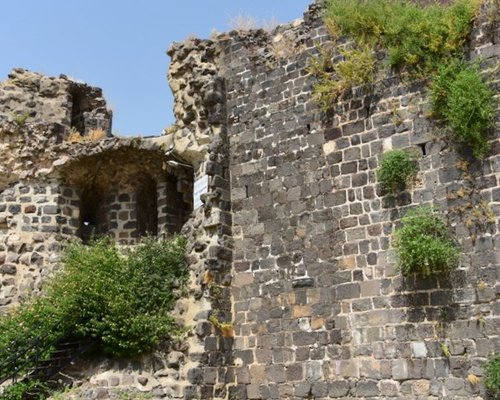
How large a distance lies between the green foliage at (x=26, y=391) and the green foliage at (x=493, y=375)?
22.3ft

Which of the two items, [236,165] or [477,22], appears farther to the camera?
[236,165]

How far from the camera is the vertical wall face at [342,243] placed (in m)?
9.77

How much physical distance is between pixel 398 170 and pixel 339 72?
2.12 metres

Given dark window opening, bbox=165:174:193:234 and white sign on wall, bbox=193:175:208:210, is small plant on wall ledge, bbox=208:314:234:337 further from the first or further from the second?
dark window opening, bbox=165:174:193:234

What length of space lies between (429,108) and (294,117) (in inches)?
99.2

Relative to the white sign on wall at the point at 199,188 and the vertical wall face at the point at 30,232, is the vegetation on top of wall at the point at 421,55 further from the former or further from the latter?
the vertical wall face at the point at 30,232

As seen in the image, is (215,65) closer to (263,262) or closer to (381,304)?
(263,262)

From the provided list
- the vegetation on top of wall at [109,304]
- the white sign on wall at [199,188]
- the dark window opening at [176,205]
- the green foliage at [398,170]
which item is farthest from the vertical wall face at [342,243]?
the dark window opening at [176,205]

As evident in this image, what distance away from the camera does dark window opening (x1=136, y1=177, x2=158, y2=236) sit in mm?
15828

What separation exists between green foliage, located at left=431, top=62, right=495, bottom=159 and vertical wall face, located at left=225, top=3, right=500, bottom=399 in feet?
0.68

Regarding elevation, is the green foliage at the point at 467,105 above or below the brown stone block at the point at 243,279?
above

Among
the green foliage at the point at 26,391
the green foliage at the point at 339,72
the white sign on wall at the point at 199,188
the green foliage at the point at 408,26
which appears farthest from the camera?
the white sign on wall at the point at 199,188

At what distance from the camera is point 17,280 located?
14453mm

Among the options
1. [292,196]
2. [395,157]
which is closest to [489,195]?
[395,157]
